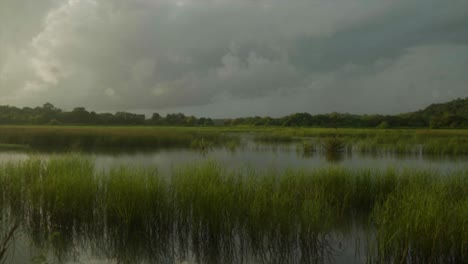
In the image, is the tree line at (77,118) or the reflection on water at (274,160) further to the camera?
the tree line at (77,118)

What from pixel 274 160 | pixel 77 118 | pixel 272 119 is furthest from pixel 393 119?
pixel 77 118

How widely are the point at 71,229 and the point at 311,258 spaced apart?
512 centimetres

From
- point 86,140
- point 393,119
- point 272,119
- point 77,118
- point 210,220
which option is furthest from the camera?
point 272,119

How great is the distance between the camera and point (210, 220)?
6184 millimetres

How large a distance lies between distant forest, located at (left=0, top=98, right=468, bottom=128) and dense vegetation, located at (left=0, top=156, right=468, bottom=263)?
192ft

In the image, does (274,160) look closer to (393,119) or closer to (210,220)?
(210,220)

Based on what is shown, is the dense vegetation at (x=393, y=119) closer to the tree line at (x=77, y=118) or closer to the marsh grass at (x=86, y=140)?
the tree line at (x=77, y=118)

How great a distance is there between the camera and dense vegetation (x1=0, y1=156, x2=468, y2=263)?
5207mm

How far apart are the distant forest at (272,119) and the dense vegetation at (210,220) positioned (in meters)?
58.6

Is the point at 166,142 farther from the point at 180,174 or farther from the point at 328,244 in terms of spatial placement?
the point at 328,244

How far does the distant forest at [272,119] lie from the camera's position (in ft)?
198

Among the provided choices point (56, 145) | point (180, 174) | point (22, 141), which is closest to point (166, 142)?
point (56, 145)

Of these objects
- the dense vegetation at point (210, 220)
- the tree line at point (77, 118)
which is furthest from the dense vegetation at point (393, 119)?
the dense vegetation at point (210, 220)

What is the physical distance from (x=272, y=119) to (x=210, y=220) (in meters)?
92.3
